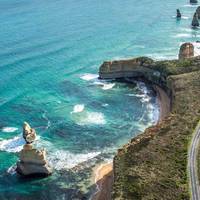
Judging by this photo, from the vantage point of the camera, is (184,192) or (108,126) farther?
(108,126)

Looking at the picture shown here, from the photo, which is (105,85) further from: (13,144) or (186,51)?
(13,144)

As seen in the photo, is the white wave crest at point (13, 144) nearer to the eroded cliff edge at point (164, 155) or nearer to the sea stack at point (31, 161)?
the sea stack at point (31, 161)

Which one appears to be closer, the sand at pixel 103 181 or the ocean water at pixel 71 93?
the sand at pixel 103 181

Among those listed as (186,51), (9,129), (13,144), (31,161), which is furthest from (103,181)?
(186,51)

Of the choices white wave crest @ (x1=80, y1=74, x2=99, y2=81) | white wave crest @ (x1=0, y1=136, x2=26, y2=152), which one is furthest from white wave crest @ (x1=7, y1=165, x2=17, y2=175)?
white wave crest @ (x1=80, y1=74, x2=99, y2=81)

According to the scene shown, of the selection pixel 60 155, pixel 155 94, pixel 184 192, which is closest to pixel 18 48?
pixel 155 94

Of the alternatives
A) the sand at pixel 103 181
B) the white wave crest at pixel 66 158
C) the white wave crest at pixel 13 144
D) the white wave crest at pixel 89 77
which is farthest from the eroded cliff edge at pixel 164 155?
the white wave crest at pixel 89 77

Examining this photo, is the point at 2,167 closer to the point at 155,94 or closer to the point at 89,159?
the point at 89,159
